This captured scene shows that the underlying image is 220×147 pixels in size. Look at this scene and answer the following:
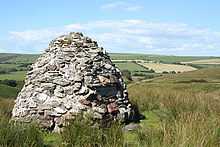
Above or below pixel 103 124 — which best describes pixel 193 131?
above

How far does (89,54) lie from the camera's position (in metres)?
11.9

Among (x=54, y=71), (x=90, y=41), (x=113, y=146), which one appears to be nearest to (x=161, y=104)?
(x=90, y=41)

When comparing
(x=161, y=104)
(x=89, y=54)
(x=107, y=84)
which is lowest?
(x=161, y=104)

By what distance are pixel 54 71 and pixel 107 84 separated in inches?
57.7

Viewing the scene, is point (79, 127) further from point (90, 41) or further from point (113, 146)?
point (90, 41)

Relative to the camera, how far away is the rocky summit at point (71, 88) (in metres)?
10.8

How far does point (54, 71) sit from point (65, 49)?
87cm

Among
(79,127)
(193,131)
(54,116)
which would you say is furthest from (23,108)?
(193,131)

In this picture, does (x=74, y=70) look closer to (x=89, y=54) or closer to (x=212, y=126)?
(x=89, y=54)

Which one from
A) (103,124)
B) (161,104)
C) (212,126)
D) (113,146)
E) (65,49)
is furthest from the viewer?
(161,104)

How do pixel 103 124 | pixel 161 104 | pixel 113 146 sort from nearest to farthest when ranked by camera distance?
1. pixel 113 146
2. pixel 103 124
3. pixel 161 104

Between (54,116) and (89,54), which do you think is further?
(89,54)

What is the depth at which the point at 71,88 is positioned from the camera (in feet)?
36.0

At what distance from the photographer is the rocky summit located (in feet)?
35.3
